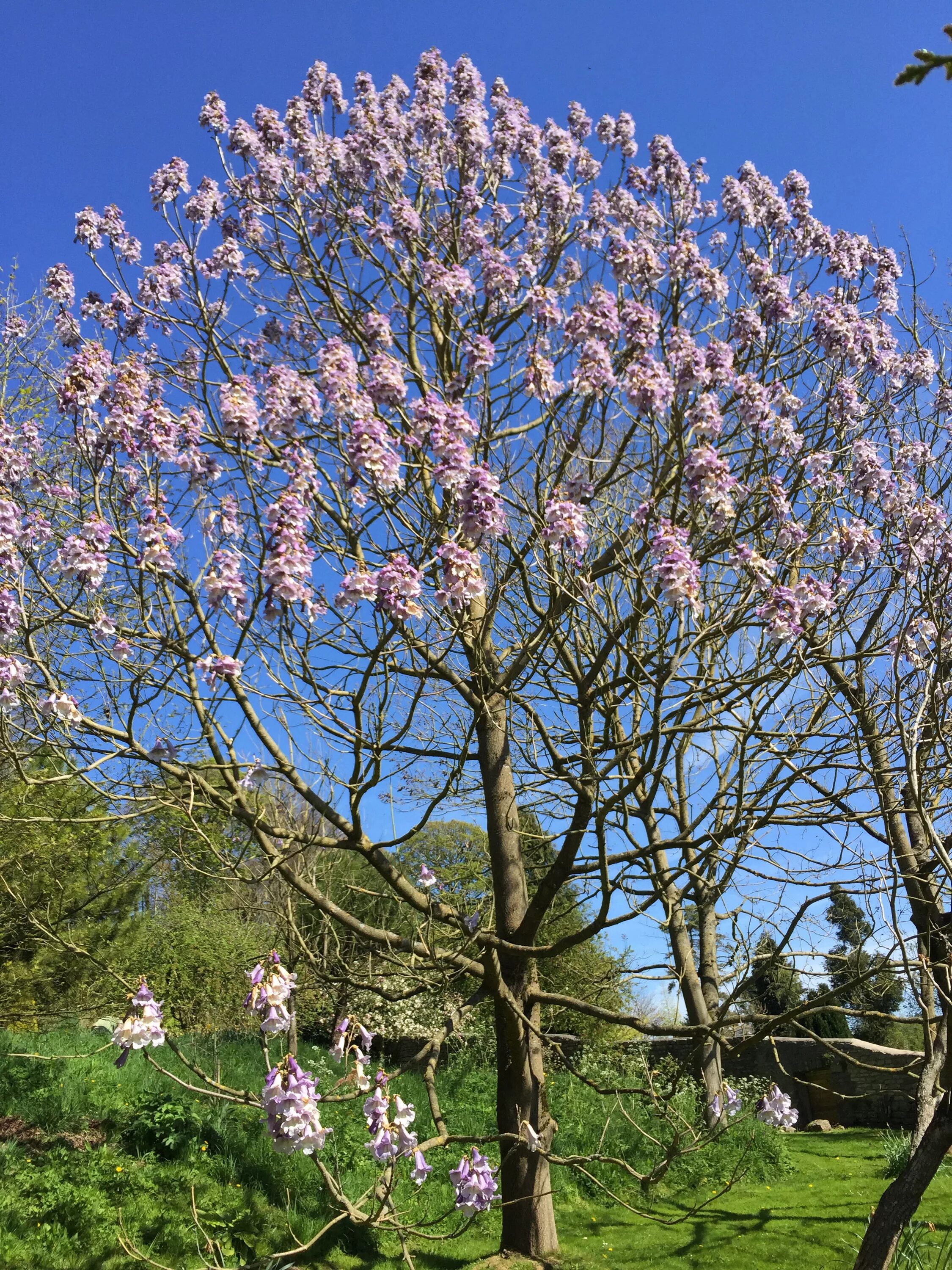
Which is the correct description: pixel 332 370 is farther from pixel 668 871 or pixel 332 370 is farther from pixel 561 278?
pixel 561 278

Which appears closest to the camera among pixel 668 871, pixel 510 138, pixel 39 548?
pixel 668 871

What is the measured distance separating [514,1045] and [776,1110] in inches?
71.2

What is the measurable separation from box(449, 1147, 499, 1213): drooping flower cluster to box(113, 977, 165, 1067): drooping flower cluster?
1600mm

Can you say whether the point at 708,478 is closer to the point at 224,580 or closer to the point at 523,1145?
the point at 224,580

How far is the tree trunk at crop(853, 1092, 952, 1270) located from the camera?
491 centimetres

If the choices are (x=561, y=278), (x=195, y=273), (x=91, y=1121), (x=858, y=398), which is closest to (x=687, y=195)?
(x=561, y=278)

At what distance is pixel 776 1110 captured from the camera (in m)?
5.26

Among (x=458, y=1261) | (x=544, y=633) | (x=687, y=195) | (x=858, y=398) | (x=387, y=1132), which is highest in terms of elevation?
(x=687, y=195)

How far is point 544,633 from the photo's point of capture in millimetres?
5348

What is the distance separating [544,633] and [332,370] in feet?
6.71

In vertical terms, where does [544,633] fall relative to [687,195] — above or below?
below

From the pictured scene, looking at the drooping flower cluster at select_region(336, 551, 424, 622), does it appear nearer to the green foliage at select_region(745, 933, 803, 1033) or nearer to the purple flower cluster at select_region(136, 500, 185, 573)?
the purple flower cluster at select_region(136, 500, 185, 573)

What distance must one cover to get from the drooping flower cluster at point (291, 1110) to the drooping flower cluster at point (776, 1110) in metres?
2.86

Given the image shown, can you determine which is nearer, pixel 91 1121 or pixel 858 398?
pixel 858 398
